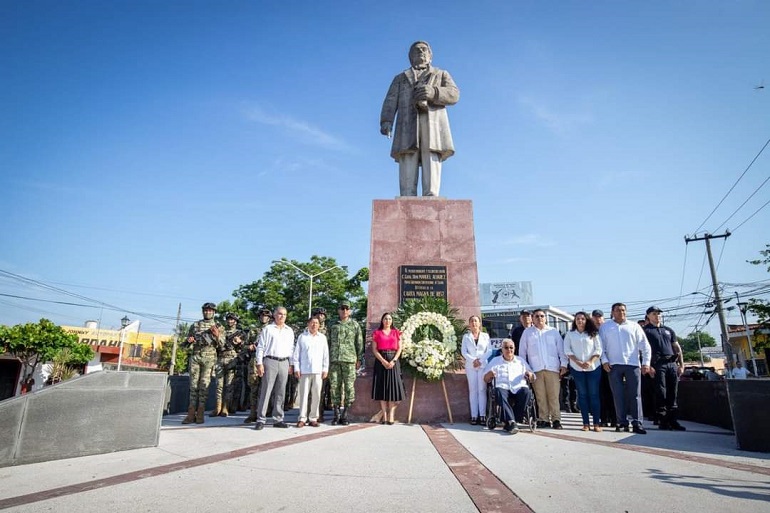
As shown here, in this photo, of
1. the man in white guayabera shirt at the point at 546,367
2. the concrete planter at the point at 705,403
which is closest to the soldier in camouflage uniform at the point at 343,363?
the man in white guayabera shirt at the point at 546,367

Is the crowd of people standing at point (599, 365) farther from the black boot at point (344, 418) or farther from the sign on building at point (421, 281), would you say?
the black boot at point (344, 418)

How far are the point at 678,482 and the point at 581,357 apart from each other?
11.2ft

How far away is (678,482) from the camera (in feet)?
9.89

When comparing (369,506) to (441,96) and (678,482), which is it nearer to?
(678,482)

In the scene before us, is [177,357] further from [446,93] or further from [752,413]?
[752,413]

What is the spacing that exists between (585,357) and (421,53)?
24.0ft

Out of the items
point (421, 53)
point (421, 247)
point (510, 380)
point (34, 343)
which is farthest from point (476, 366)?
point (34, 343)

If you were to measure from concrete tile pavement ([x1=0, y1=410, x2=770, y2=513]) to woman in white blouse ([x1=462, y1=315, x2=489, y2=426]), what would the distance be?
1.68 meters

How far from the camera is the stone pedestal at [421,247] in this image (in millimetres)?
7984

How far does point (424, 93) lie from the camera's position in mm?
9289

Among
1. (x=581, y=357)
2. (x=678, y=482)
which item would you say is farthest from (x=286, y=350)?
(x=678, y=482)

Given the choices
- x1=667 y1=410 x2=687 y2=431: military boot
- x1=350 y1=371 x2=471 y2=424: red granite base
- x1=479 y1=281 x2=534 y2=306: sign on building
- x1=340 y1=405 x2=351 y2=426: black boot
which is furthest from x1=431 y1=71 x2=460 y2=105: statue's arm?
x1=479 y1=281 x2=534 y2=306: sign on building

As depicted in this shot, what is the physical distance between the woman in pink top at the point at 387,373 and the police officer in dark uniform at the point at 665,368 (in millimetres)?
3747

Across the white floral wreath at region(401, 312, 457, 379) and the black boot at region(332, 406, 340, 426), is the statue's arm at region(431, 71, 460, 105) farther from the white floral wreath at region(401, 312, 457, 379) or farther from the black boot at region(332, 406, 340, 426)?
the black boot at region(332, 406, 340, 426)
